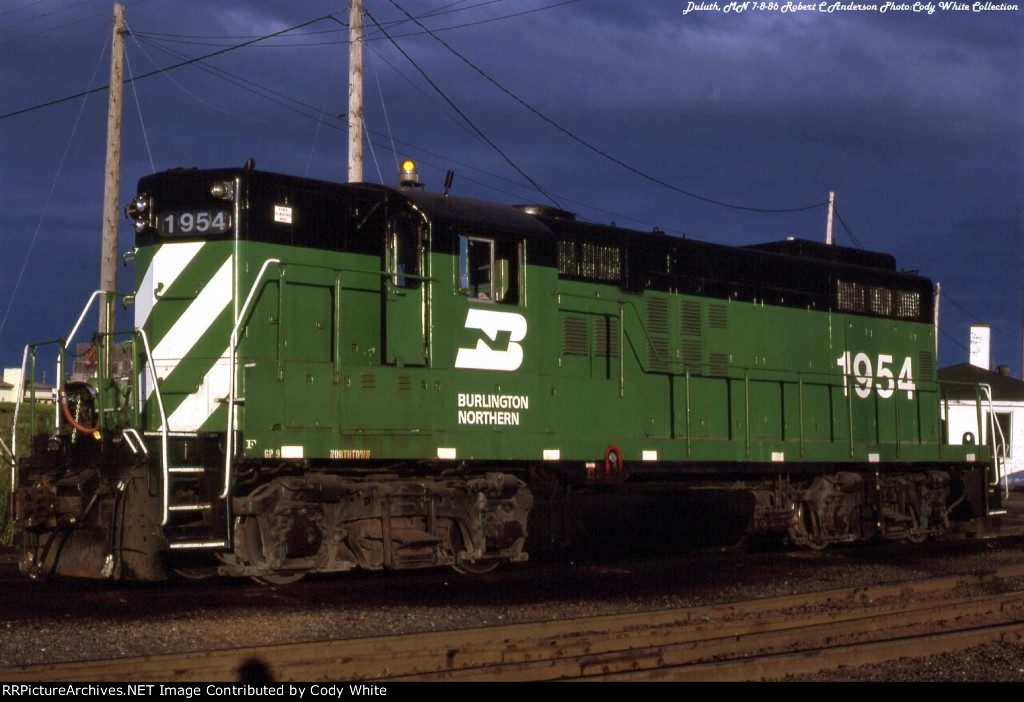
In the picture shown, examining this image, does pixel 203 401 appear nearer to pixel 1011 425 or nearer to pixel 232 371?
pixel 232 371

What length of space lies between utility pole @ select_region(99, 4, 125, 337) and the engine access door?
593cm

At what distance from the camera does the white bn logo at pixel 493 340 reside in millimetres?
10273

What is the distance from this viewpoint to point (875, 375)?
47.8 feet

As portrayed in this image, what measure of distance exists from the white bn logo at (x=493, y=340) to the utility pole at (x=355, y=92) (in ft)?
16.0

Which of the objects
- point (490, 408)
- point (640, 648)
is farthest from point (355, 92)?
point (640, 648)

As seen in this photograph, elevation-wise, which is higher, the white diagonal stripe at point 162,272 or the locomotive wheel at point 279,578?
the white diagonal stripe at point 162,272

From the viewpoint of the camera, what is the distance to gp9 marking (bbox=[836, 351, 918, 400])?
14258mm

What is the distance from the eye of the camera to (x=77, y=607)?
Answer: 320 inches

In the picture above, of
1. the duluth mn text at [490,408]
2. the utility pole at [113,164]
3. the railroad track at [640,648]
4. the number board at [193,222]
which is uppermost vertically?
the utility pole at [113,164]

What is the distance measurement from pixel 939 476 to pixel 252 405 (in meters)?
9.46

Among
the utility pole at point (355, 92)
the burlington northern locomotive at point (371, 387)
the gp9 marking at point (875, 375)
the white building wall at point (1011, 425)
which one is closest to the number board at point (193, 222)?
the burlington northern locomotive at point (371, 387)

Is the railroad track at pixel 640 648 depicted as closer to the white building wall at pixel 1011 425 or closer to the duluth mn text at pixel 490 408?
the duluth mn text at pixel 490 408

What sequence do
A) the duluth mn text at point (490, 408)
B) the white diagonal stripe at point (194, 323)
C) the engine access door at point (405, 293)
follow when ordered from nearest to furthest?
the white diagonal stripe at point (194, 323)
the engine access door at point (405, 293)
the duluth mn text at point (490, 408)
